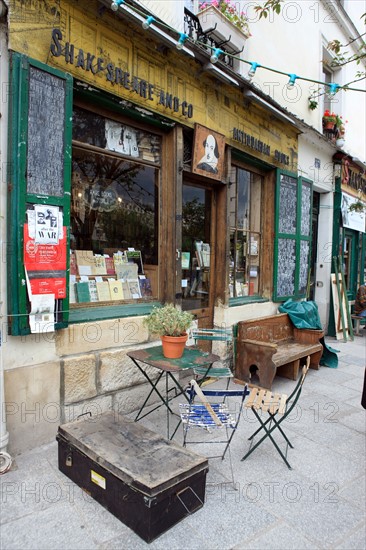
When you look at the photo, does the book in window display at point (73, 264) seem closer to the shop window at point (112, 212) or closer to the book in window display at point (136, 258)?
the shop window at point (112, 212)

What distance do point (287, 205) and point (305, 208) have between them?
0.72 meters

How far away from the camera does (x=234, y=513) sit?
2320 mm

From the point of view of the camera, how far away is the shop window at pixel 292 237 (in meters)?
5.87

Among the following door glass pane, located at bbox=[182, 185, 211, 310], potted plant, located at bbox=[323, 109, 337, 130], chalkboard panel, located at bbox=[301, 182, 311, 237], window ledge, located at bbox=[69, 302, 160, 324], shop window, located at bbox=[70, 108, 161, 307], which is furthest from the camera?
potted plant, located at bbox=[323, 109, 337, 130]

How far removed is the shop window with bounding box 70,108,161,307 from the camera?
11.8ft

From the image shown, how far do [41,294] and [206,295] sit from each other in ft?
8.34

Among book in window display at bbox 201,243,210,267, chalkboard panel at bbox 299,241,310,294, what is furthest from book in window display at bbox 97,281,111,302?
chalkboard panel at bbox 299,241,310,294

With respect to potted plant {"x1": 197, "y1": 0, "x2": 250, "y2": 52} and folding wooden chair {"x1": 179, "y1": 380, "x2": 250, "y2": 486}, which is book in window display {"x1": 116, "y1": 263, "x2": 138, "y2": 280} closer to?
folding wooden chair {"x1": 179, "y1": 380, "x2": 250, "y2": 486}

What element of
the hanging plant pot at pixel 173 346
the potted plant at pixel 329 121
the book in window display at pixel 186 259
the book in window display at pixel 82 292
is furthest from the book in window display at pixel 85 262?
the potted plant at pixel 329 121

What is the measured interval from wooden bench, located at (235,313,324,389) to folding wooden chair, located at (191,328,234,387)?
188 millimetres

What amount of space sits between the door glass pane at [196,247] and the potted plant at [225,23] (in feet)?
6.58

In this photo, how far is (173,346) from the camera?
10.3ft

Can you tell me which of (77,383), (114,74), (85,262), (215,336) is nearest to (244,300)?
(215,336)

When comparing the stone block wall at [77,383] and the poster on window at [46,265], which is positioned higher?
the poster on window at [46,265]
